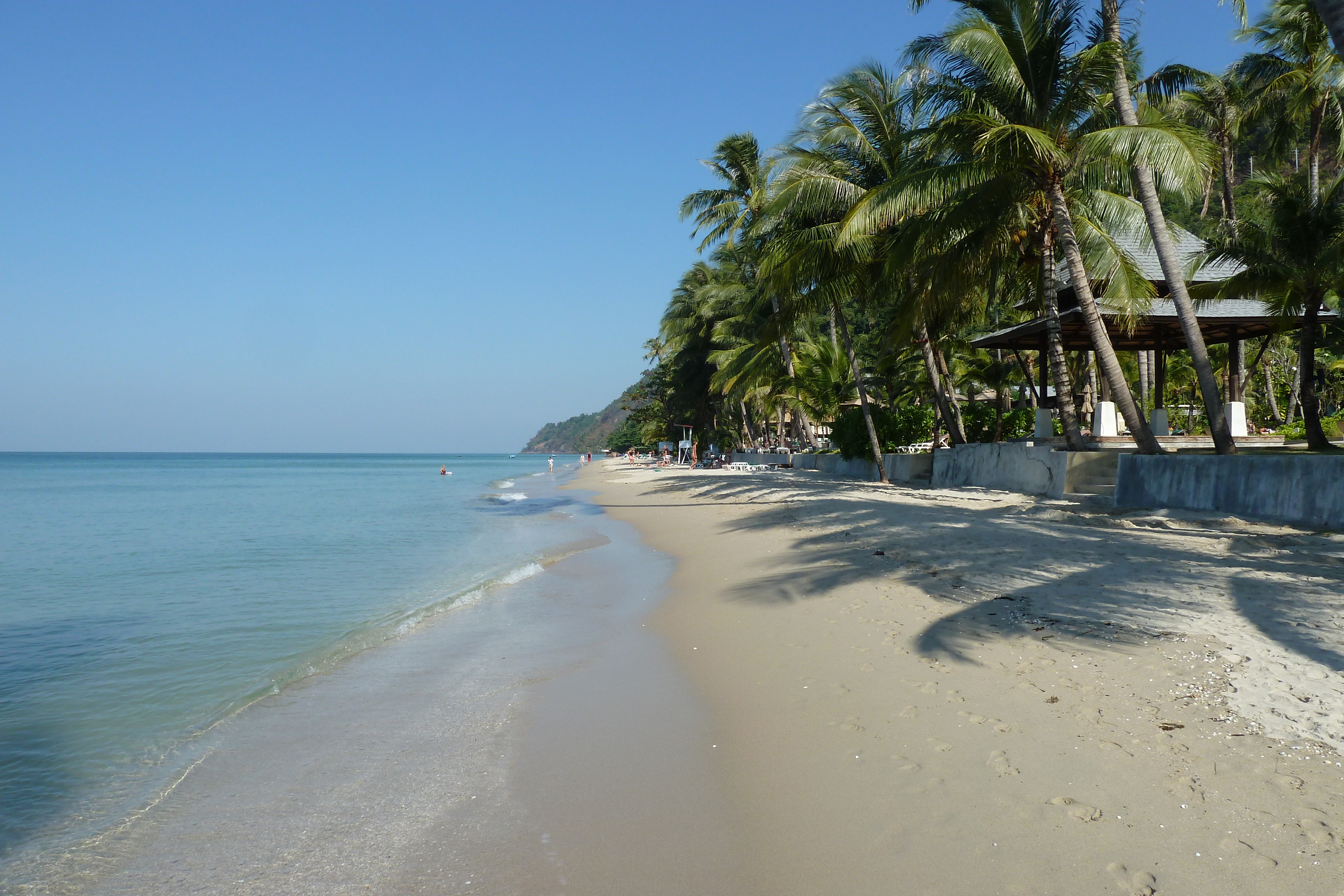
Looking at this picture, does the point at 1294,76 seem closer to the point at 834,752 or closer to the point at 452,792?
the point at 834,752

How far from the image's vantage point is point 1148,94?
1719cm

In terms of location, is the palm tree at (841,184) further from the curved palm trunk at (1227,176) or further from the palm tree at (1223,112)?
the curved palm trunk at (1227,176)

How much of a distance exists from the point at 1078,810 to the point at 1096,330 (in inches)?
426

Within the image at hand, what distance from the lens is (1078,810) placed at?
10.8 ft

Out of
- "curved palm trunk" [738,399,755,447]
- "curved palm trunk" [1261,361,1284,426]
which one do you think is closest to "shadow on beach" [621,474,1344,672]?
"curved palm trunk" [1261,361,1284,426]

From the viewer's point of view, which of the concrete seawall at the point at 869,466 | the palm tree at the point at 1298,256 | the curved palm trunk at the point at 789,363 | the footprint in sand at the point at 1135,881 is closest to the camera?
the footprint in sand at the point at 1135,881

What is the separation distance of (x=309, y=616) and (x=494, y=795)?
6.10 meters

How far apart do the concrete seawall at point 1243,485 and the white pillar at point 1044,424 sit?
5.22 m

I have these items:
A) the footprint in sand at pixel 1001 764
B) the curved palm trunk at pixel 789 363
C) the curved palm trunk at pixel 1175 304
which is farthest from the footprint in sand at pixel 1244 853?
the curved palm trunk at pixel 789 363

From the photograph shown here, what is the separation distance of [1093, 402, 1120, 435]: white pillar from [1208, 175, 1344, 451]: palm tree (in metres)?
3.57

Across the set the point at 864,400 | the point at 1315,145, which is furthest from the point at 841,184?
the point at 1315,145

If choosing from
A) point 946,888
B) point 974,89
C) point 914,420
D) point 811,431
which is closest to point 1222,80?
point 914,420

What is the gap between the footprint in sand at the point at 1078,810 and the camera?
3.21m

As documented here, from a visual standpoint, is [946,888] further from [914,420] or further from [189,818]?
[914,420]
